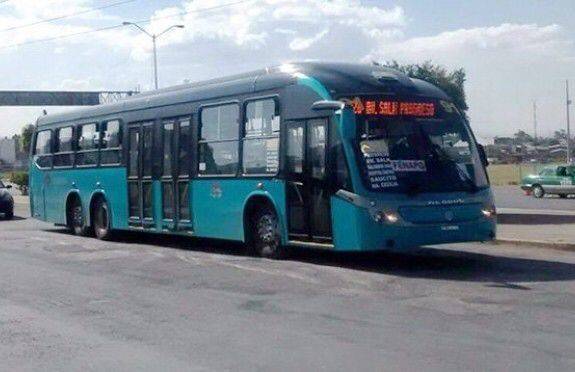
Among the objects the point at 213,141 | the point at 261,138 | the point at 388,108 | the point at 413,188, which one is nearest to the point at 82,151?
the point at 213,141

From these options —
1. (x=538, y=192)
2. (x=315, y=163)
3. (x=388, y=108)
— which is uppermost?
(x=388, y=108)


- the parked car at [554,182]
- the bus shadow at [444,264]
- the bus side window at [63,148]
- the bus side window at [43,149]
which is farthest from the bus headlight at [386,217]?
the parked car at [554,182]

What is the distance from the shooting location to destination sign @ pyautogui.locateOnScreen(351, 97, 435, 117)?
15055 millimetres

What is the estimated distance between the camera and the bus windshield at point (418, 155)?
48.4 ft

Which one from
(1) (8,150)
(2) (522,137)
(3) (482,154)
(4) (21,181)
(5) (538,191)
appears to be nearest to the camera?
(3) (482,154)

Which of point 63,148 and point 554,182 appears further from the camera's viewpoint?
point 554,182

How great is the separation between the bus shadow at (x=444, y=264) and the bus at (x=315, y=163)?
1.68 feet

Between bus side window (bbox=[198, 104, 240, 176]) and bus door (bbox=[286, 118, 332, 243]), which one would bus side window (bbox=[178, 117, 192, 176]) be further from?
bus door (bbox=[286, 118, 332, 243])

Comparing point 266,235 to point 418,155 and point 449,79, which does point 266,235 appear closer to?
point 418,155

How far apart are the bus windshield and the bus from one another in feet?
0.06

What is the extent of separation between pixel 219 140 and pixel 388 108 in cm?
395

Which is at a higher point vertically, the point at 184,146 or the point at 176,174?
the point at 184,146

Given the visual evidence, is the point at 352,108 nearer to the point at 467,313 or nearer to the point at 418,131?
the point at 418,131

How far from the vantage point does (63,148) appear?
2488cm
